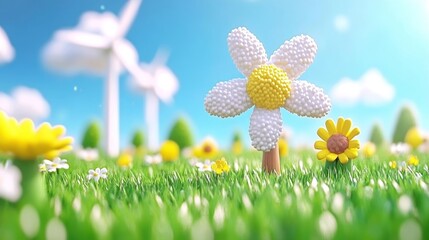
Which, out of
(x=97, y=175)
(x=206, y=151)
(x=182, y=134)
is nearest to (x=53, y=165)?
(x=97, y=175)

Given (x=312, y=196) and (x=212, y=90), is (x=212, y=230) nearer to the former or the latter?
(x=312, y=196)

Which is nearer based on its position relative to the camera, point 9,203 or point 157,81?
point 9,203

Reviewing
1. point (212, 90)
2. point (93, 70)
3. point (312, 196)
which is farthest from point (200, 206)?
point (93, 70)

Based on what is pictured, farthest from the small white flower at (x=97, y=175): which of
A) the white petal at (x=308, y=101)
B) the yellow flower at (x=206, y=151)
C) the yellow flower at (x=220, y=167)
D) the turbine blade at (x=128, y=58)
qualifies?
the turbine blade at (x=128, y=58)

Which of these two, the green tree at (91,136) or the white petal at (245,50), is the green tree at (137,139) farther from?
the white petal at (245,50)

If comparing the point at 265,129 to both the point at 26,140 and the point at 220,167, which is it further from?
the point at 26,140

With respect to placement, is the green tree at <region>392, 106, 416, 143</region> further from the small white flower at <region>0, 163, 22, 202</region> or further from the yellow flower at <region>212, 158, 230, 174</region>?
the small white flower at <region>0, 163, 22, 202</region>
